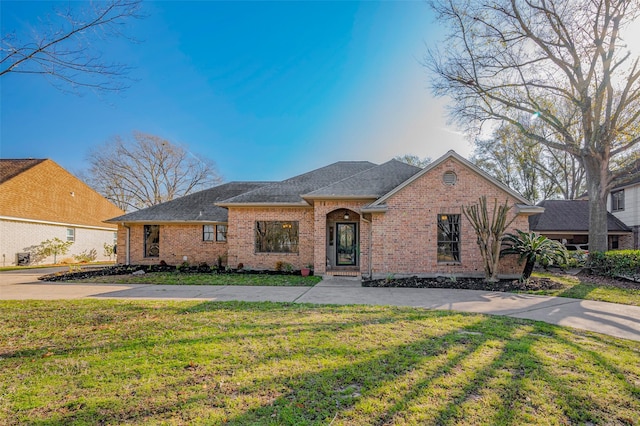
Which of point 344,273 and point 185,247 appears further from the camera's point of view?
point 185,247

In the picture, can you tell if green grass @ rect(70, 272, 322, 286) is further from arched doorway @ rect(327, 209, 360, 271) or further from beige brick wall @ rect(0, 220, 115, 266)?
beige brick wall @ rect(0, 220, 115, 266)

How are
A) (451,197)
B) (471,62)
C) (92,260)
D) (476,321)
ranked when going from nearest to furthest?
(476,321) < (451,197) < (471,62) < (92,260)

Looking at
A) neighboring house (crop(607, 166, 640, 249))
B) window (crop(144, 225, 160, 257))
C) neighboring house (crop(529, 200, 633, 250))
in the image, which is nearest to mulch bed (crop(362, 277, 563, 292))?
neighboring house (crop(529, 200, 633, 250))

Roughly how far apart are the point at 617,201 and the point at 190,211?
92.1ft

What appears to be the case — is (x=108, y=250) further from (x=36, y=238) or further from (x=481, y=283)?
(x=481, y=283)

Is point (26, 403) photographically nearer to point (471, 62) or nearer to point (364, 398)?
point (364, 398)

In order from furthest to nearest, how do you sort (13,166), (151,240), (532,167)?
1. (532,167)
2. (13,166)
3. (151,240)

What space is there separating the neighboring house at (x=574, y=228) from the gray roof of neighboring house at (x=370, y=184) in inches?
451

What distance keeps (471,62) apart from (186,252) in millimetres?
17728

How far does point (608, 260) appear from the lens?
12117 millimetres

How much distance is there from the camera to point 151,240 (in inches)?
620

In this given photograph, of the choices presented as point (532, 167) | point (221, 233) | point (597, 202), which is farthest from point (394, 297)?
point (532, 167)

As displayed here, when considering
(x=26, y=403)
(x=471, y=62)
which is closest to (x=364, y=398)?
(x=26, y=403)

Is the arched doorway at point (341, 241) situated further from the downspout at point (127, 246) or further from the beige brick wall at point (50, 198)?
the beige brick wall at point (50, 198)
